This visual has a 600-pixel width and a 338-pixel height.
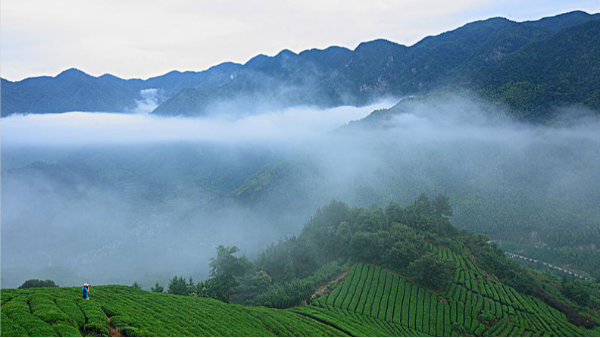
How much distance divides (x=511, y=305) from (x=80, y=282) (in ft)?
486

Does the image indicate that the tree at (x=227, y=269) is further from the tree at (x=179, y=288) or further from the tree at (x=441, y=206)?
the tree at (x=441, y=206)

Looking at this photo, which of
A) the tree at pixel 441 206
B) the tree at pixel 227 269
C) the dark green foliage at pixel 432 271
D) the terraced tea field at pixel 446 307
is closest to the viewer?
the terraced tea field at pixel 446 307

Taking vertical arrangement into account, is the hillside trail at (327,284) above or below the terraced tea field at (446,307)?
above

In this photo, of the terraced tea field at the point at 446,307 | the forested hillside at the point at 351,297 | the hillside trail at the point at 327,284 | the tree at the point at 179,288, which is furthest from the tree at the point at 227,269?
the terraced tea field at the point at 446,307

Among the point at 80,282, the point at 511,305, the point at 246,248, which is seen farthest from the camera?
the point at 246,248

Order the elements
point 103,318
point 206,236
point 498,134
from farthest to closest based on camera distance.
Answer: point 498,134
point 206,236
point 103,318

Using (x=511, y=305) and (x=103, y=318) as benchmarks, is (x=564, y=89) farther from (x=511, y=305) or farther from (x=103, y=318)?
(x=103, y=318)

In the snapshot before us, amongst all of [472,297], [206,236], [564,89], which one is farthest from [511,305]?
[564,89]

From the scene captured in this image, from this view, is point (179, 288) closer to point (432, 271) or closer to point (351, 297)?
point (351, 297)

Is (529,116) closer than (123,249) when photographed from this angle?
No

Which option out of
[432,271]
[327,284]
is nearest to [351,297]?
[327,284]

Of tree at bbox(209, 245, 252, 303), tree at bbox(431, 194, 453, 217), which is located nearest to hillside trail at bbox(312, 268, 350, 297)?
tree at bbox(209, 245, 252, 303)

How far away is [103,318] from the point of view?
1032 inches

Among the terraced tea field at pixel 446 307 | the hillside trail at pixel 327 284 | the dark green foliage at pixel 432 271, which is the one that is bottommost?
the terraced tea field at pixel 446 307
